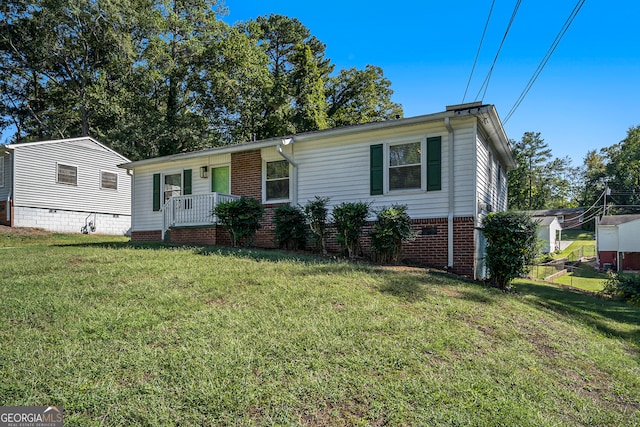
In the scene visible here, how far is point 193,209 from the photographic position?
12.2 meters

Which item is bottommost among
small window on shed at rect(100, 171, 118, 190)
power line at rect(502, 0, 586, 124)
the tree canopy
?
small window on shed at rect(100, 171, 118, 190)

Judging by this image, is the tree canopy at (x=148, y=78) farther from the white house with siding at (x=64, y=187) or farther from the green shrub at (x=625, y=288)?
the green shrub at (x=625, y=288)

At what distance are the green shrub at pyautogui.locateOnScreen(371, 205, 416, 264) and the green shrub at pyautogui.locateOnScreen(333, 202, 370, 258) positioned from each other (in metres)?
0.48

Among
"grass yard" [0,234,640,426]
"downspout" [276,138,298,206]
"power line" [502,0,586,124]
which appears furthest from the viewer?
"downspout" [276,138,298,206]

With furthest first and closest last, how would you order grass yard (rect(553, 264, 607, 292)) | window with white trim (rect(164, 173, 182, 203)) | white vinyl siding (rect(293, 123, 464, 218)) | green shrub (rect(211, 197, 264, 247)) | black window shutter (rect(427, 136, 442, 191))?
window with white trim (rect(164, 173, 182, 203)) < grass yard (rect(553, 264, 607, 292)) < green shrub (rect(211, 197, 264, 247)) < black window shutter (rect(427, 136, 442, 191)) < white vinyl siding (rect(293, 123, 464, 218))

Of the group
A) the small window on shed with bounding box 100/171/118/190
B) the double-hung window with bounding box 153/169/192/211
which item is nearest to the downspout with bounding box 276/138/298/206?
the double-hung window with bounding box 153/169/192/211

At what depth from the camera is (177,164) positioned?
543 inches

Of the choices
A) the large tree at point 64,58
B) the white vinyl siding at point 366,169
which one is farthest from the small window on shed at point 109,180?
the white vinyl siding at point 366,169

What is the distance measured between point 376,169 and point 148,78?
20035mm

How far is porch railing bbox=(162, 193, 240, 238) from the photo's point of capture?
11797mm

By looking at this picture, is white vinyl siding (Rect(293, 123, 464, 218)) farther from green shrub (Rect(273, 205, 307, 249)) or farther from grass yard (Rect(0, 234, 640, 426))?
grass yard (Rect(0, 234, 640, 426))

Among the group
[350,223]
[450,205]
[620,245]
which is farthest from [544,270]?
[350,223]

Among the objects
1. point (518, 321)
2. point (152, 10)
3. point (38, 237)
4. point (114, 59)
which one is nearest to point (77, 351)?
point (518, 321)

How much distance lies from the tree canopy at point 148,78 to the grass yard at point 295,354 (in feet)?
66.5
